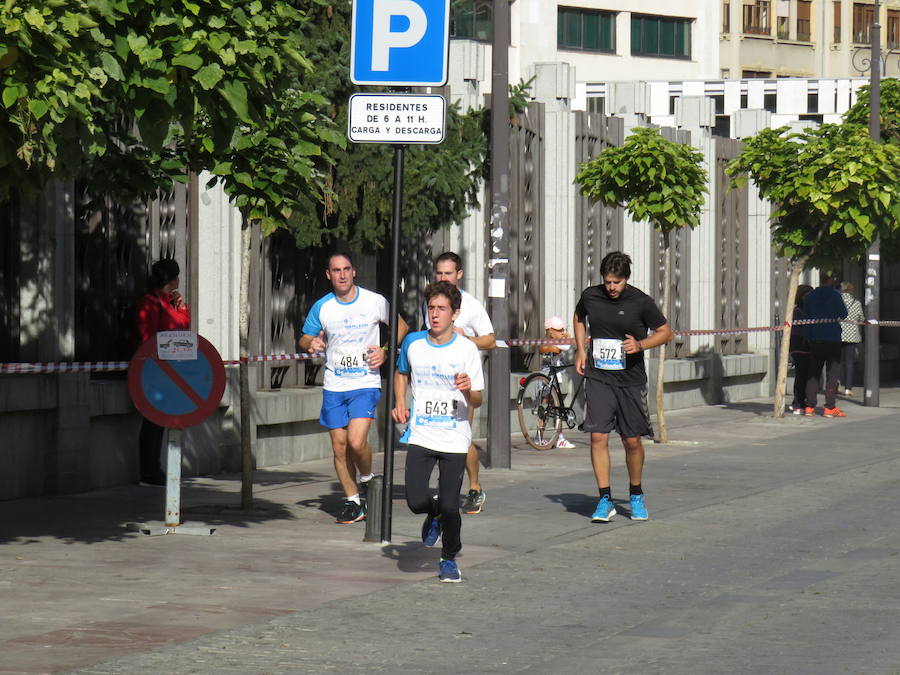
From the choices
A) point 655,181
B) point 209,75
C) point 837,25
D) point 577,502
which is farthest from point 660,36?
point 209,75

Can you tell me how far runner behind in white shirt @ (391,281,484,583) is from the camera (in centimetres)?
936

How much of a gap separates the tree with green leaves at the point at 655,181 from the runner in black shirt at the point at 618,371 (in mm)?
6218

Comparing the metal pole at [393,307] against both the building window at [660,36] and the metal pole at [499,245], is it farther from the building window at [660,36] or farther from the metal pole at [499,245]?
the building window at [660,36]

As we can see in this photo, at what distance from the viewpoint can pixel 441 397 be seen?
952cm

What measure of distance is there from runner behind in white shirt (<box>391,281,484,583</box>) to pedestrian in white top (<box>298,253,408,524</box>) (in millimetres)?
2050

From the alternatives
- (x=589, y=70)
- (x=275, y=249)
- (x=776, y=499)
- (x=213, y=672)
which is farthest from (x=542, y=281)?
(x=589, y=70)

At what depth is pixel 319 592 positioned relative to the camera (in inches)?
355

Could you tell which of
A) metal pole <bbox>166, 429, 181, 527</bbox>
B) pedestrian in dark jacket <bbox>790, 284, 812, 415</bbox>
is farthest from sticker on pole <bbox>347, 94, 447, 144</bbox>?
pedestrian in dark jacket <bbox>790, 284, 812, 415</bbox>

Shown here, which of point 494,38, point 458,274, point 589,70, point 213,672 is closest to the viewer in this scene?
point 213,672

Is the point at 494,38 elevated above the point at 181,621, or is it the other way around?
the point at 494,38

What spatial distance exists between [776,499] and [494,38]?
4472mm

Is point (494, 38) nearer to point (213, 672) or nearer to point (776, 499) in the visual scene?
point (776, 499)

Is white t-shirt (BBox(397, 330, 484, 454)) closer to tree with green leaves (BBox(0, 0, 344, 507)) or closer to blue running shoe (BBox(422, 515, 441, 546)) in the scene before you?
blue running shoe (BBox(422, 515, 441, 546))

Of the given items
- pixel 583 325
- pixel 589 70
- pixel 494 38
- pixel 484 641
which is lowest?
pixel 484 641
